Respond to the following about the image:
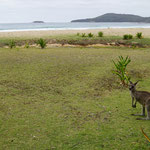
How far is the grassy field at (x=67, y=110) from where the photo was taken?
4141 mm

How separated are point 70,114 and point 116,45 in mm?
14794

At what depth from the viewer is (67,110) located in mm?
5555

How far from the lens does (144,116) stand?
5.13 metres

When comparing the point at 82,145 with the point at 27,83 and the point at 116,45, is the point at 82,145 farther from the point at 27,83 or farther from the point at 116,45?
the point at 116,45

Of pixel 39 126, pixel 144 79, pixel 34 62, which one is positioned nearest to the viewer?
pixel 39 126

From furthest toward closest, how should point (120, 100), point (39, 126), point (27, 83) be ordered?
point (27, 83), point (120, 100), point (39, 126)

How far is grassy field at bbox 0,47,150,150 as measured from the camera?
13.6 ft

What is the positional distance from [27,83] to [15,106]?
79.3 inches

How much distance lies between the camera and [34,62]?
1114 cm

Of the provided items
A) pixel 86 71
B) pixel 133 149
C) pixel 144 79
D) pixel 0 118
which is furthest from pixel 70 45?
pixel 133 149

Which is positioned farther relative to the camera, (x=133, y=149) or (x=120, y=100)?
(x=120, y=100)

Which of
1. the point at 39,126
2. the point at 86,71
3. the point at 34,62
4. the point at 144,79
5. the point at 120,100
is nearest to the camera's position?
the point at 39,126

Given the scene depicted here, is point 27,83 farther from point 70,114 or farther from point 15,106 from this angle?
point 70,114

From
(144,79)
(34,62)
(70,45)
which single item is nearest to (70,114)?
(144,79)
